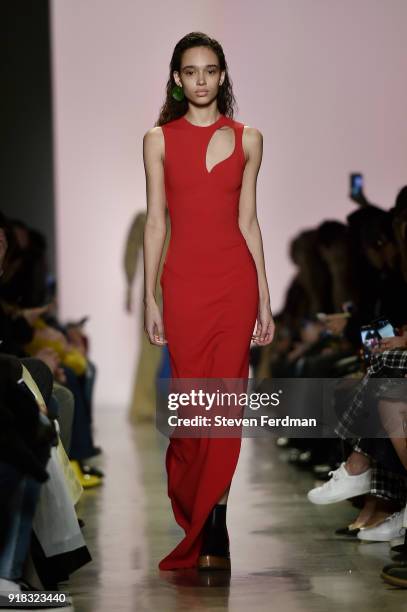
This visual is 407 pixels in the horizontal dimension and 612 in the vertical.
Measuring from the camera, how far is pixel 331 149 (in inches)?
221

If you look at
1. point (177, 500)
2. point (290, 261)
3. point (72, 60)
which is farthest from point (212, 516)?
point (72, 60)

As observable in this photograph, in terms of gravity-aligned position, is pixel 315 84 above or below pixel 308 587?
above

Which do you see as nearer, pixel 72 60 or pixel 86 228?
pixel 72 60

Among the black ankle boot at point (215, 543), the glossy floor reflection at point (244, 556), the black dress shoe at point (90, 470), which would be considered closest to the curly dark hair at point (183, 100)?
the black ankle boot at point (215, 543)

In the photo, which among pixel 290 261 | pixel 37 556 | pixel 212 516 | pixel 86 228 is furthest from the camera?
pixel 86 228

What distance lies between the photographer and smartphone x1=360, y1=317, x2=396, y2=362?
388 cm

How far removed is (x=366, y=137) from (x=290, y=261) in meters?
1.04

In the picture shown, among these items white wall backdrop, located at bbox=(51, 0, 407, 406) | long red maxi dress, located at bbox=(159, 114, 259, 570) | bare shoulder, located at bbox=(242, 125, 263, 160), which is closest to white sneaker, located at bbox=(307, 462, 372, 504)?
long red maxi dress, located at bbox=(159, 114, 259, 570)

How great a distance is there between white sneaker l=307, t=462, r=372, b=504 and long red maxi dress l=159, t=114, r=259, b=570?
1.57 ft

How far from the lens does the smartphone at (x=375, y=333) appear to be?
388cm

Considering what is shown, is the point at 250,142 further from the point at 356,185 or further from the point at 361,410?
the point at 356,185

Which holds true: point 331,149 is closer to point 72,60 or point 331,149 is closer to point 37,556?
point 72,60

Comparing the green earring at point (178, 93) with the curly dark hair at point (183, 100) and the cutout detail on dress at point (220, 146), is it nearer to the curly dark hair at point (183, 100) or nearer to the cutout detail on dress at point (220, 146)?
the curly dark hair at point (183, 100)

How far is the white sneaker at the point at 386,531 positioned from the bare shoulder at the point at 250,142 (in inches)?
45.1
